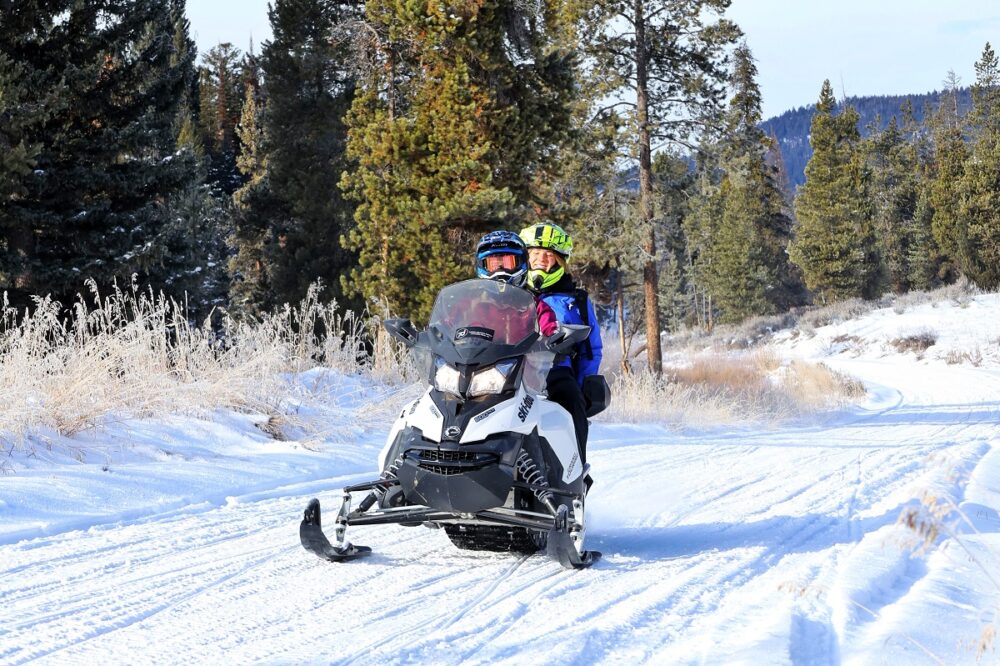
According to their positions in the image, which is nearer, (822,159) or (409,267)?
(409,267)

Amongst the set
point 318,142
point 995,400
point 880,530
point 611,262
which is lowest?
point 995,400

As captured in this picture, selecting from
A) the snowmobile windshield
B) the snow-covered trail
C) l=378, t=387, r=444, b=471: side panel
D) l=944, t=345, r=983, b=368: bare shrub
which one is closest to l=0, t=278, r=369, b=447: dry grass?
the snow-covered trail

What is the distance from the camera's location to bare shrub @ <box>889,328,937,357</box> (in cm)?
3550

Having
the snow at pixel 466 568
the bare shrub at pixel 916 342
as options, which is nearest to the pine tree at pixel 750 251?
the bare shrub at pixel 916 342

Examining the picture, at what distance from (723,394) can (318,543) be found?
46.8 feet

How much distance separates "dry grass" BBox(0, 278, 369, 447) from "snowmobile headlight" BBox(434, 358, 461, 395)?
3.77m

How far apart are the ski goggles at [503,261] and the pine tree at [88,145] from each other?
44.0 ft

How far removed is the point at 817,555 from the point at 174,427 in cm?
563

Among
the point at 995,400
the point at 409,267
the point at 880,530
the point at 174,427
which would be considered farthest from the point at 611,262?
the point at 880,530

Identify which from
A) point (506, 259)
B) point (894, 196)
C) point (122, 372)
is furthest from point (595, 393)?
point (894, 196)

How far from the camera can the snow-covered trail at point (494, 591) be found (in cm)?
341

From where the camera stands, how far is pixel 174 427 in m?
8.24

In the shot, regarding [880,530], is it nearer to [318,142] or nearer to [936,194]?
[318,142]

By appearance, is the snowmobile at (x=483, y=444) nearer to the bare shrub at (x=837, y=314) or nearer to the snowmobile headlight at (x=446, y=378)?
the snowmobile headlight at (x=446, y=378)
